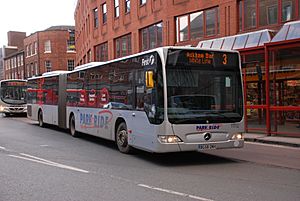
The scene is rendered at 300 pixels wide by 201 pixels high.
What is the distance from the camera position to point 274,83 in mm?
15164

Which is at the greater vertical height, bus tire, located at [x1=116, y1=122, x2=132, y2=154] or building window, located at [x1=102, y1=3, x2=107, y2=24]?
building window, located at [x1=102, y1=3, x2=107, y2=24]

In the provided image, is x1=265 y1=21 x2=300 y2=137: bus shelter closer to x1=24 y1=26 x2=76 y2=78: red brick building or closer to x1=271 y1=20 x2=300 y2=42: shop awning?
x1=271 y1=20 x2=300 y2=42: shop awning

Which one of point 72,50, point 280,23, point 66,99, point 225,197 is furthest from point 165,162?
point 72,50

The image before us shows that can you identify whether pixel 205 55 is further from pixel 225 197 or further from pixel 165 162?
pixel 225 197

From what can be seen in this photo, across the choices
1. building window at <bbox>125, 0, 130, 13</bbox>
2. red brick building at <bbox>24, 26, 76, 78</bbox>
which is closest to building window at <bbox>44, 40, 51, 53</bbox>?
red brick building at <bbox>24, 26, 76, 78</bbox>

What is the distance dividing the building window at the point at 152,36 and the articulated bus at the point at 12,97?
1109 centimetres

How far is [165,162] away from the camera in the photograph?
31.4ft

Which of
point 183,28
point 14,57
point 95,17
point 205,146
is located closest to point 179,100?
point 205,146

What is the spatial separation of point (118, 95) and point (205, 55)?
2.97 metres

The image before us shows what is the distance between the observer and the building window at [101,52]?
33531 mm

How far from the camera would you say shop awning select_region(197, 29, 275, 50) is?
16562 mm

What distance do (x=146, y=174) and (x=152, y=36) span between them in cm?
1830

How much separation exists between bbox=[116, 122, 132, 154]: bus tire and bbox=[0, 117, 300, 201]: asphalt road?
20 cm

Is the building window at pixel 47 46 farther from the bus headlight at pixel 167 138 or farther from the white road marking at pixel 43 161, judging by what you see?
the bus headlight at pixel 167 138
